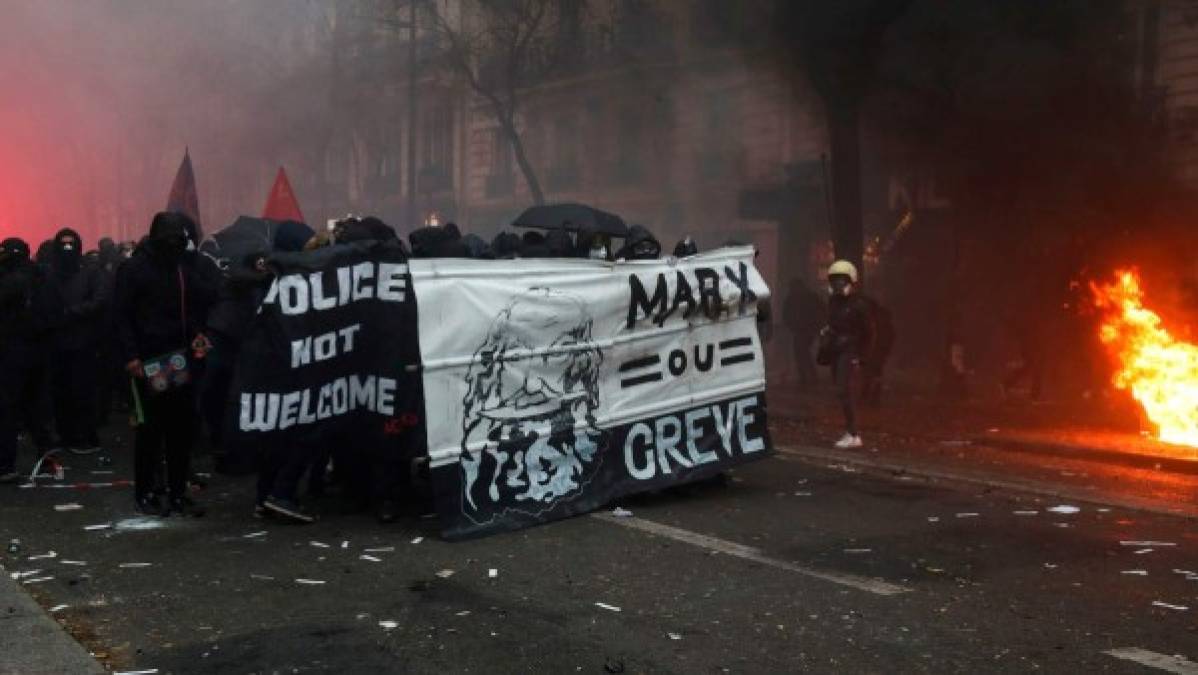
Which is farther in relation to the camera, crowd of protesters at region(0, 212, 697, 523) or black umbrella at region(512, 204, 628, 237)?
black umbrella at region(512, 204, 628, 237)

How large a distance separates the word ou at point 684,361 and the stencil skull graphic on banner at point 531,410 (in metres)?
0.27

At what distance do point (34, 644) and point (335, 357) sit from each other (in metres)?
2.43

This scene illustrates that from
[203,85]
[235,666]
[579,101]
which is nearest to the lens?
[235,666]

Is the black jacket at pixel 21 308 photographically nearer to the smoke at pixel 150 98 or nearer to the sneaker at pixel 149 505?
the sneaker at pixel 149 505

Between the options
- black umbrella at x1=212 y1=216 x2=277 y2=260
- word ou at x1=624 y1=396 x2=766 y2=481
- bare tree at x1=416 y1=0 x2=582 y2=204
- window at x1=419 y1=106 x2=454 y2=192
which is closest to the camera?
word ou at x1=624 y1=396 x2=766 y2=481

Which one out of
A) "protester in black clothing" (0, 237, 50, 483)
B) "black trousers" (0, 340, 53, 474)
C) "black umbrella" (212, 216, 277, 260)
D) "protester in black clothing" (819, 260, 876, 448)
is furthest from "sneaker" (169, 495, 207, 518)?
"protester in black clothing" (819, 260, 876, 448)

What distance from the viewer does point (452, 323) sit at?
6.18 m

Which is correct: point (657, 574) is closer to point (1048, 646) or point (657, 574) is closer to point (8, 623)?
point (1048, 646)

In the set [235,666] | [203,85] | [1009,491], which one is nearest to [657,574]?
[235,666]

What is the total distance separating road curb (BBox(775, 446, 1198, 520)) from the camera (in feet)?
23.9

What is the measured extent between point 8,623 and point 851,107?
13146 mm

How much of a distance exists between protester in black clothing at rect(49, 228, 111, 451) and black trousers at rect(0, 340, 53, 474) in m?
0.44

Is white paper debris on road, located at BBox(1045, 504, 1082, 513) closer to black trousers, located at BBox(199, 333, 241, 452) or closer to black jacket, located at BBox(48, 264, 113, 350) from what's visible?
black trousers, located at BBox(199, 333, 241, 452)

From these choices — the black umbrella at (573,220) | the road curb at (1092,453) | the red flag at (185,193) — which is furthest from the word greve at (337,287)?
the red flag at (185,193)
